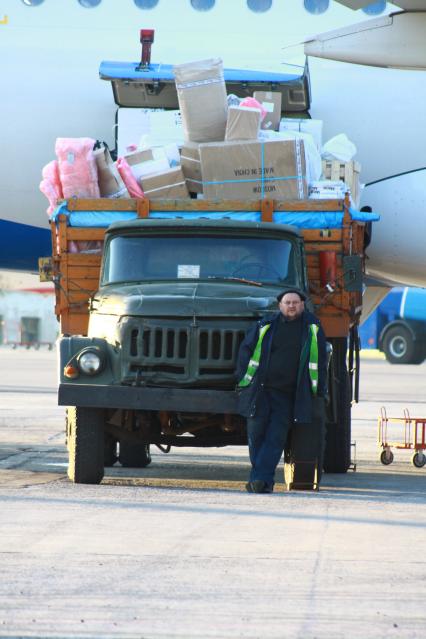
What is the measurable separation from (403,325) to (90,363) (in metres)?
38.3

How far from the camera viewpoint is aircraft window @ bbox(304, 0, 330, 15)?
634 inches

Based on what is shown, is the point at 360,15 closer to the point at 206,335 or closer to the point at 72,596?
the point at 206,335

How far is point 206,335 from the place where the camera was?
995 cm

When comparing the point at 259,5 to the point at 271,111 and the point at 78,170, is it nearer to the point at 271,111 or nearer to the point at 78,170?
the point at 271,111

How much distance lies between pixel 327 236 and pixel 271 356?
82.2 inches

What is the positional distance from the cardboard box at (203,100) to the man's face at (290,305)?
11.4ft

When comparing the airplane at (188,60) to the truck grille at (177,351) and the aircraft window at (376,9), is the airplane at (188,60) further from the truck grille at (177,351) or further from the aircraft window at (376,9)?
the truck grille at (177,351)

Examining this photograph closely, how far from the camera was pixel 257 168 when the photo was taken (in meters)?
12.3

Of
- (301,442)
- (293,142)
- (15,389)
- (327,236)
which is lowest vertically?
(15,389)

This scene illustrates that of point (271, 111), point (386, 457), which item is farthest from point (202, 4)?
point (386, 457)

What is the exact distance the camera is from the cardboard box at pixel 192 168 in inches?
498

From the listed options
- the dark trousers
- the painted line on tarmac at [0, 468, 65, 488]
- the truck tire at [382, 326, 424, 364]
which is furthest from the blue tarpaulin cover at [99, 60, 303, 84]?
the truck tire at [382, 326, 424, 364]

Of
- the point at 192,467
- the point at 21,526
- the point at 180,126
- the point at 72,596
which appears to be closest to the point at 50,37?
the point at 180,126

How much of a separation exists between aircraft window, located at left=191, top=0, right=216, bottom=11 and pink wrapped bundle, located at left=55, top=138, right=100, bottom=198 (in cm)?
419
